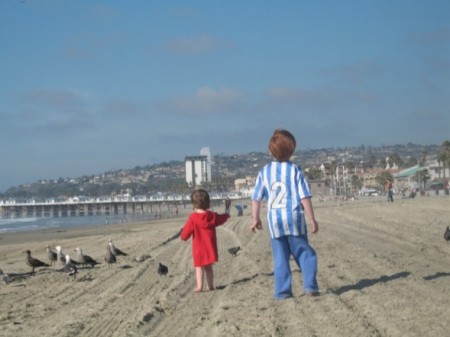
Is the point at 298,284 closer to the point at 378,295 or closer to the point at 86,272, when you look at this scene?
the point at 378,295

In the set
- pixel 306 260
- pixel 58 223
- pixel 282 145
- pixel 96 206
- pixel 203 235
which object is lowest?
pixel 58 223

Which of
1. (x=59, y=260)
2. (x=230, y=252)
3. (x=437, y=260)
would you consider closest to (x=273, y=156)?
(x=437, y=260)

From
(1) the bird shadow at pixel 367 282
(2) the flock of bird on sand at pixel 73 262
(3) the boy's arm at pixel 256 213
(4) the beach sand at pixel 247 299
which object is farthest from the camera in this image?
(2) the flock of bird on sand at pixel 73 262

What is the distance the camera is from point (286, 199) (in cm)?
691

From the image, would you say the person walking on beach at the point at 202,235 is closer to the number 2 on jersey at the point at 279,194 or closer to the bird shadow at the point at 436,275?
the number 2 on jersey at the point at 279,194

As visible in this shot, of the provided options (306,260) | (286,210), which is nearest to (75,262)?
(306,260)

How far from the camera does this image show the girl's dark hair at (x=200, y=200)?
28.6ft

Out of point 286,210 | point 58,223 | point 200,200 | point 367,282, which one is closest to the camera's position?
point 286,210

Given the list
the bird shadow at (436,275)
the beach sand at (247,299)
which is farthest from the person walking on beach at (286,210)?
the bird shadow at (436,275)

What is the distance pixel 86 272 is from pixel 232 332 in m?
8.51

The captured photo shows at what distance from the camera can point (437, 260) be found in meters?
10.6

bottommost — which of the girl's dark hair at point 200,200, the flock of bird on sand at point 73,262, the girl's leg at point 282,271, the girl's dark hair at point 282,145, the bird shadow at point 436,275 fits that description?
the flock of bird on sand at point 73,262

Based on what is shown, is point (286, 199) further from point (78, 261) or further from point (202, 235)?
point (78, 261)

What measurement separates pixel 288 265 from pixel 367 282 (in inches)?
56.4
